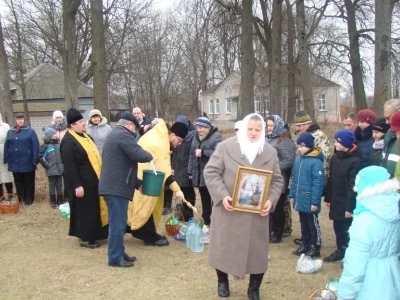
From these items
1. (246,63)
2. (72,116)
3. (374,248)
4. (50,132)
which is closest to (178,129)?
(72,116)

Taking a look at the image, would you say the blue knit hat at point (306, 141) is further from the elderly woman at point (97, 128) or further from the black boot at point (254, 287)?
the elderly woman at point (97, 128)

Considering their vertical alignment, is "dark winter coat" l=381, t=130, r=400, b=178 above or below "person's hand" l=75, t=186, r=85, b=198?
above

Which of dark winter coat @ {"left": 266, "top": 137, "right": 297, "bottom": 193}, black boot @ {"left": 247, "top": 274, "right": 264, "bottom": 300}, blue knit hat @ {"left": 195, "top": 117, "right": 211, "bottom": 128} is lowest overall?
black boot @ {"left": 247, "top": 274, "right": 264, "bottom": 300}

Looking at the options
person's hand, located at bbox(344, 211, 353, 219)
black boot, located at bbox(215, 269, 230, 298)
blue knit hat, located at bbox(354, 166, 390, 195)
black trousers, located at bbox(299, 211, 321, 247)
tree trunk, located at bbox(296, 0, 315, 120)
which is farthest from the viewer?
tree trunk, located at bbox(296, 0, 315, 120)

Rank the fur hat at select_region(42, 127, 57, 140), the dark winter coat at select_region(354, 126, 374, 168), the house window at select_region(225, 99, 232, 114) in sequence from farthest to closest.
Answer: the house window at select_region(225, 99, 232, 114) → the fur hat at select_region(42, 127, 57, 140) → the dark winter coat at select_region(354, 126, 374, 168)

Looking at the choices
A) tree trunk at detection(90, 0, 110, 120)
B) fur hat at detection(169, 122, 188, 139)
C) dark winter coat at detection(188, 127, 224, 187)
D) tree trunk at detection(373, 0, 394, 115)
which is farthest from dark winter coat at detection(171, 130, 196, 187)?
tree trunk at detection(373, 0, 394, 115)

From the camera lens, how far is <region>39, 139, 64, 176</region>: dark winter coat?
27.2 feet

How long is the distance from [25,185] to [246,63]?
8866 millimetres

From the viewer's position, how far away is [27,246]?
6.29 metres

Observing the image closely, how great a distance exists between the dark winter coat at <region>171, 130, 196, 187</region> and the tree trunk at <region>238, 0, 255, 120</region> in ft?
25.0

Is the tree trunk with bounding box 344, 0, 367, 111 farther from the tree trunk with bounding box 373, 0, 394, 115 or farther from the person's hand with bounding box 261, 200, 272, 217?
the person's hand with bounding box 261, 200, 272, 217

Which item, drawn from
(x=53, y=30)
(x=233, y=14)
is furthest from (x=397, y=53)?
(x=53, y=30)

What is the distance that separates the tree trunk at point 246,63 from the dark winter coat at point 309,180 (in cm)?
954

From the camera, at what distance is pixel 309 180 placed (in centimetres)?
534
